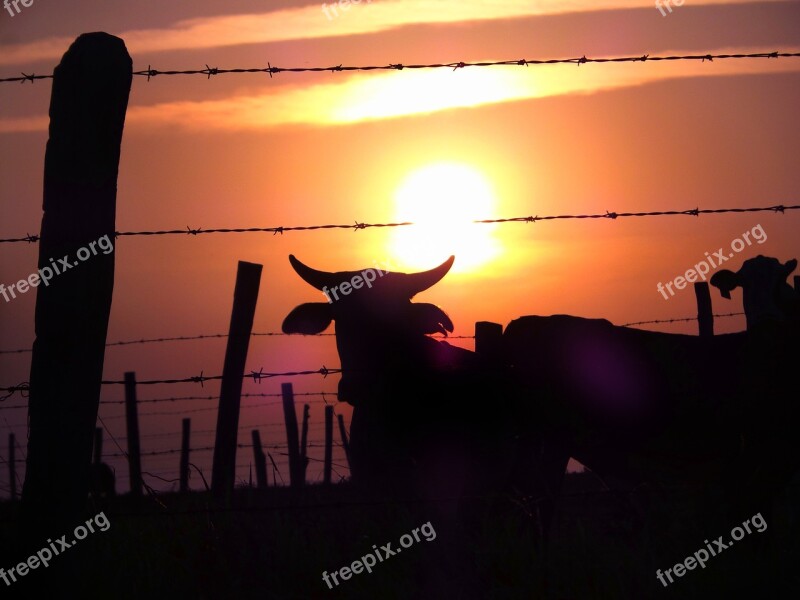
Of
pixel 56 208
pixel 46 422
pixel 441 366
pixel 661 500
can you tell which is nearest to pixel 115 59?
pixel 56 208

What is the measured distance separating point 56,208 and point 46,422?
0.93 metres

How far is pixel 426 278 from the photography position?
6.59 m

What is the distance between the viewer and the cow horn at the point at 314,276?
22.0 ft

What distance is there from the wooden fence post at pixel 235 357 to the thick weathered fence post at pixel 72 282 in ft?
11.7

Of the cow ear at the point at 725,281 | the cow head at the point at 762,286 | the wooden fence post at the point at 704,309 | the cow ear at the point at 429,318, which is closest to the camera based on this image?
the cow ear at the point at 429,318

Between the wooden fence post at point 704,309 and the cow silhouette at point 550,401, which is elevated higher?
the wooden fence post at point 704,309

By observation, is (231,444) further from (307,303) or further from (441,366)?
(441,366)

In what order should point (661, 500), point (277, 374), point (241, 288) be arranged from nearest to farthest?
point (277, 374), point (241, 288), point (661, 500)

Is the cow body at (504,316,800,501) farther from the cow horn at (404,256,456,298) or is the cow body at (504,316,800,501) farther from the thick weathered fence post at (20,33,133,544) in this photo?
the thick weathered fence post at (20,33,133,544)

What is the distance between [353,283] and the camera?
21.8ft

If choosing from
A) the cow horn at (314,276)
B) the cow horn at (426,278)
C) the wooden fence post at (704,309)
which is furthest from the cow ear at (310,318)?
the wooden fence post at (704,309)

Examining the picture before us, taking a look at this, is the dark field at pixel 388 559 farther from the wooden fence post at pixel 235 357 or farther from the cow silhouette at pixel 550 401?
the wooden fence post at pixel 235 357

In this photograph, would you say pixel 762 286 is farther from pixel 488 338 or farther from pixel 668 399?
pixel 488 338

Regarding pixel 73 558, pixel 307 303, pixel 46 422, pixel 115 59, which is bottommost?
pixel 73 558
